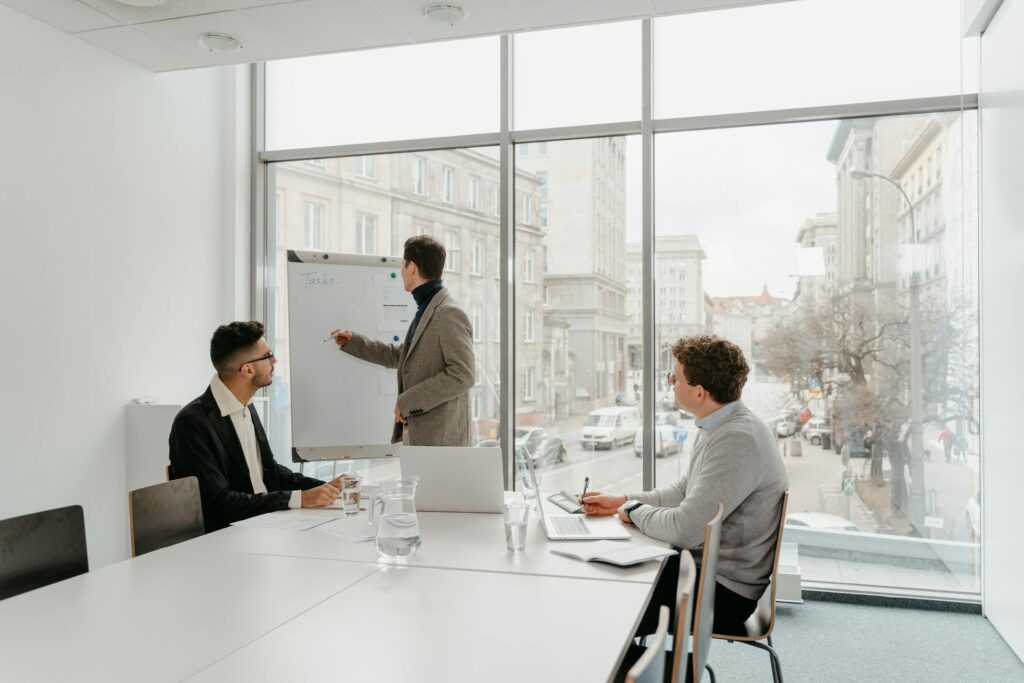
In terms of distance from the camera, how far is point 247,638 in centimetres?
157

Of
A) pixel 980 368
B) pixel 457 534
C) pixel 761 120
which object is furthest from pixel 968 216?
pixel 457 534

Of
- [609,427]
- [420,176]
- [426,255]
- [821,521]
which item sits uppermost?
[420,176]

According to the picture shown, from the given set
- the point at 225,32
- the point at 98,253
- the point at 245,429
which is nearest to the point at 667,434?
the point at 245,429

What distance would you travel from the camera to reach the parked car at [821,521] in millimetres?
4156

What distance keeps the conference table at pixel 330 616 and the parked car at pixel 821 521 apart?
8.10 feet

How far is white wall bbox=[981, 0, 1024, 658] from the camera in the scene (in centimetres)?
326

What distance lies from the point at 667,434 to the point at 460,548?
239cm

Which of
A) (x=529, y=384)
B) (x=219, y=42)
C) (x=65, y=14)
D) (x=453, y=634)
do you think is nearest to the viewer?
(x=453, y=634)

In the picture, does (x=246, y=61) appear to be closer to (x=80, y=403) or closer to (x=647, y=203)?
(x=80, y=403)

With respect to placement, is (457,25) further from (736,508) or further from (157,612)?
(157,612)

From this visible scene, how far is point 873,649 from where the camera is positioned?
3.44 meters

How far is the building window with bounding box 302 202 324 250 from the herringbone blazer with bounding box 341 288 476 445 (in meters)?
1.86

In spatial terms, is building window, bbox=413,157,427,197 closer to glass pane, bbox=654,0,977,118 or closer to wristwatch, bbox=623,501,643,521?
glass pane, bbox=654,0,977,118

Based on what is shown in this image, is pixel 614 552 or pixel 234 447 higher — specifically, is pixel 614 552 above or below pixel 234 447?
below
